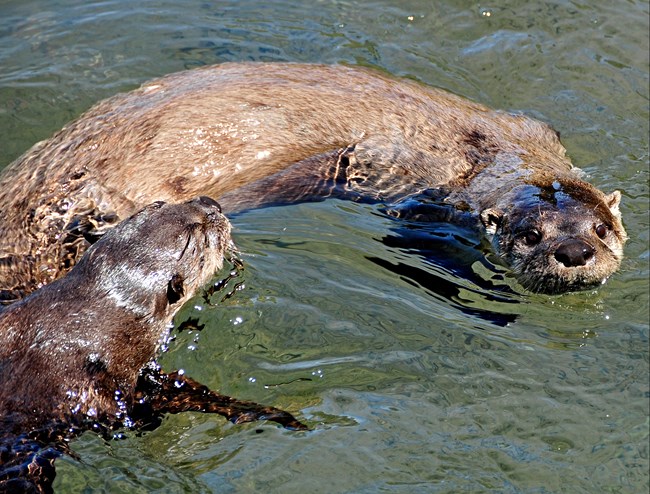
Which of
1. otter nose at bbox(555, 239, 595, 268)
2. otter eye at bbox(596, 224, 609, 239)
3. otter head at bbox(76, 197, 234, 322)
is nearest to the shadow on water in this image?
otter nose at bbox(555, 239, 595, 268)

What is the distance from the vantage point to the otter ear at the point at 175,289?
592cm

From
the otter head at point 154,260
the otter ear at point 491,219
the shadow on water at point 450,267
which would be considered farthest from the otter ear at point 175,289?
the otter ear at point 491,219

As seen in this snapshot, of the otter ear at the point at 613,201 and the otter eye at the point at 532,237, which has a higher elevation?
the otter ear at the point at 613,201

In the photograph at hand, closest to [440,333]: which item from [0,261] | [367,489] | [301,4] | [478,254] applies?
[478,254]

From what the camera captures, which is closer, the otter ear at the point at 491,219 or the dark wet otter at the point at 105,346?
the dark wet otter at the point at 105,346

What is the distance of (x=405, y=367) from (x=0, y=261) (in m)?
2.84

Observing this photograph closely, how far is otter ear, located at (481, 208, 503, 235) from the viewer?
7.24 meters

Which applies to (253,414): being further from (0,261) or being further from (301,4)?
(301,4)

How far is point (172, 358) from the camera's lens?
20.4 feet

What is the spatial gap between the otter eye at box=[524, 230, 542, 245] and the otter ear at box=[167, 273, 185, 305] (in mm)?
2580

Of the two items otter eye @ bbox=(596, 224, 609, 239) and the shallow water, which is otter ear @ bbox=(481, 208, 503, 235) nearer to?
the shallow water

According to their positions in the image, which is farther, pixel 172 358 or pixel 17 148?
pixel 17 148

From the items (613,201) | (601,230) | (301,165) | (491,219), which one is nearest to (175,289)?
(301,165)

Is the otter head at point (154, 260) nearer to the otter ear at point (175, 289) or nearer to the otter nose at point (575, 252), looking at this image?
the otter ear at point (175, 289)
